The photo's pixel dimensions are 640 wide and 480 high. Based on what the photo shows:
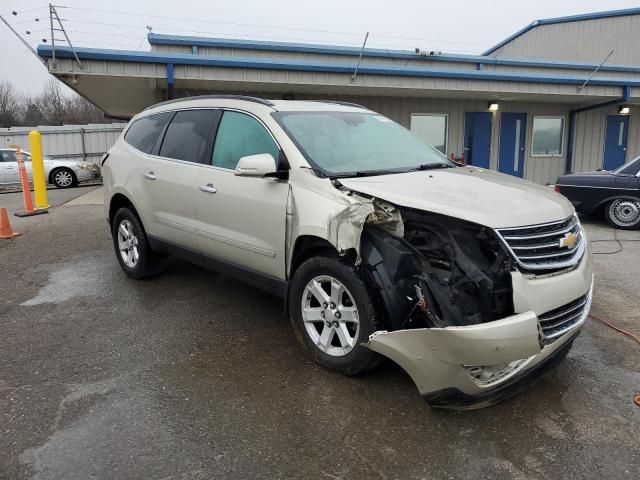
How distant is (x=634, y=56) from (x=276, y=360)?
2595 cm

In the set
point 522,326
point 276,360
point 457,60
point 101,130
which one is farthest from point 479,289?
point 101,130

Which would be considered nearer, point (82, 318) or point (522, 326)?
point (522, 326)

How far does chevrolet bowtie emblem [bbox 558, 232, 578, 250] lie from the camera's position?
3017mm

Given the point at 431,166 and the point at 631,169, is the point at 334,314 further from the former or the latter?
the point at 631,169

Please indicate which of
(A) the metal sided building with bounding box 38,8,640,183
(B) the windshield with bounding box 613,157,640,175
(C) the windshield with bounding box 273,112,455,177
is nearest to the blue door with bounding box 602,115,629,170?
(A) the metal sided building with bounding box 38,8,640,183

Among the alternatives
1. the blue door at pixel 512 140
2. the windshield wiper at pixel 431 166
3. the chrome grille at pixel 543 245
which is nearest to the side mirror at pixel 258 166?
the windshield wiper at pixel 431 166

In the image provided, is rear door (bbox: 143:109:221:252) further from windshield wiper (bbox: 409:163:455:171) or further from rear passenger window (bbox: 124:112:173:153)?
windshield wiper (bbox: 409:163:455:171)

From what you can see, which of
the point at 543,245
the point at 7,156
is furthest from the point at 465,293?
the point at 7,156

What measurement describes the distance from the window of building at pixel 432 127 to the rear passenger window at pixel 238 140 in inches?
440

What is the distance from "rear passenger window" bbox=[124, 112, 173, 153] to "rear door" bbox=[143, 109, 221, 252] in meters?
0.16

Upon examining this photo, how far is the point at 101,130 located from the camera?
78.9 ft

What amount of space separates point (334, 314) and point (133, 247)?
3.12 metres

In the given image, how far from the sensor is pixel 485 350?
2527mm

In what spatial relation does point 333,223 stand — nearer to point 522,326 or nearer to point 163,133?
point 522,326
